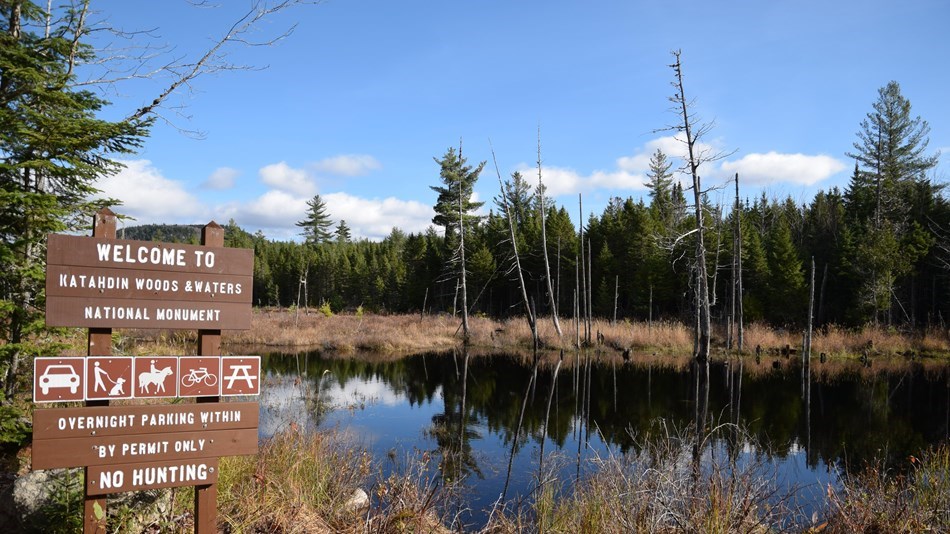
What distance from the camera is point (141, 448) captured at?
13.7 ft

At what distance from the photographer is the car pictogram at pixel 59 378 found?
397 centimetres

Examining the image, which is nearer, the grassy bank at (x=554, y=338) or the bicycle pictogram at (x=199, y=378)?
the bicycle pictogram at (x=199, y=378)

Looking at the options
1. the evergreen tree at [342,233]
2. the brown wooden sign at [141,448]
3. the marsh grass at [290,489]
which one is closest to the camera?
the brown wooden sign at [141,448]

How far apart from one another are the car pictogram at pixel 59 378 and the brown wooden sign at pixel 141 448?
13.4 inches

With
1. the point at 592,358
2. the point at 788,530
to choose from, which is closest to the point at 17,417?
the point at 788,530

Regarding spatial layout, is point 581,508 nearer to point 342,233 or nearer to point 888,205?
point 888,205

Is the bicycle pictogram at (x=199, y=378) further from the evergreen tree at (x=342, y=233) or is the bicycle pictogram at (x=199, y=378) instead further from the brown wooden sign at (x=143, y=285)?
the evergreen tree at (x=342, y=233)

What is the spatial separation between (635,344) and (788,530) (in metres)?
23.7

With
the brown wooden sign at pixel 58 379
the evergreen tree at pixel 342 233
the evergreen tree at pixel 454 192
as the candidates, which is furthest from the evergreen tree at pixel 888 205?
the evergreen tree at pixel 342 233

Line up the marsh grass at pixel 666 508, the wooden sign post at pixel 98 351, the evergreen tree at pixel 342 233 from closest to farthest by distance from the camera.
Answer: the wooden sign post at pixel 98 351, the marsh grass at pixel 666 508, the evergreen tree at pixel 342 233

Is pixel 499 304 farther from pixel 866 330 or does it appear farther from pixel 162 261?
pixel 162 261

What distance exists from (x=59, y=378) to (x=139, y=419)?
0.56m

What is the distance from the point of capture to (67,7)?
26.8ft

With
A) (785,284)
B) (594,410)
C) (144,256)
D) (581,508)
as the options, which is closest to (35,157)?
(144,256)
